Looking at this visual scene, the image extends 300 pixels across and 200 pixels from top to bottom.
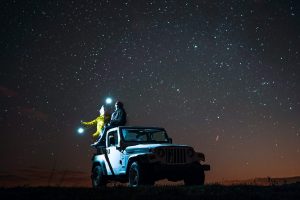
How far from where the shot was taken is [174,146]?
14055 mm

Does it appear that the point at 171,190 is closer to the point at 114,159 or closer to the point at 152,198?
the point at 152,198

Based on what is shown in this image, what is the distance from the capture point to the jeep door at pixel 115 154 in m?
14.9

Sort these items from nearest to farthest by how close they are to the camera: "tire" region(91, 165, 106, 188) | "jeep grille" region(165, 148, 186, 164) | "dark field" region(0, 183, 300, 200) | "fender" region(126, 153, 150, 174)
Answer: "dark field" region(0, 183, 300, 200) → "fender" region(126, 153, 150, 174) → "jeep grille" region(165, 148, 186, 164) → "tire" region(91, 165, 106, 188)

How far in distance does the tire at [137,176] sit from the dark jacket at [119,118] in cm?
265

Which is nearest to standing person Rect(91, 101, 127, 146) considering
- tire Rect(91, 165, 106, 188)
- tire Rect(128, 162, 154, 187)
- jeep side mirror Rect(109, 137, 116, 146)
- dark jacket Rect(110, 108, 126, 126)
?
dark jacket Rect(110, 108, 126, 126)

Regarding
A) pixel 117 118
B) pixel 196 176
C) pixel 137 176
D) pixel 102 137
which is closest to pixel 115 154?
pixel 102 137

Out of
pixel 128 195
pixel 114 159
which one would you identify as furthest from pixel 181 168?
pixel 128 195

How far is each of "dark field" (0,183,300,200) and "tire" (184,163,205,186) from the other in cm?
251

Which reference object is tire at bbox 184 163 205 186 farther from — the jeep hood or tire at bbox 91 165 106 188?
tire at bbox 91 165 106 188

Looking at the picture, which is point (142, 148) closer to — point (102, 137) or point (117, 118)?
point (117, 118)

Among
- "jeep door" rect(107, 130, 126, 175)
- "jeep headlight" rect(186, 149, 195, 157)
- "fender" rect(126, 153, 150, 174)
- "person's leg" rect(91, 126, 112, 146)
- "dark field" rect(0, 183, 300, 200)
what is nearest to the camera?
"dark field" rect(0, 183, 300, 200)

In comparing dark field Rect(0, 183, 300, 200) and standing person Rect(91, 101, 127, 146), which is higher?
standing person Rect(91, 101, 127, 146)

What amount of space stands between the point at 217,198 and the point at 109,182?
6922 millimetres

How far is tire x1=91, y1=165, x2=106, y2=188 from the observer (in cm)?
1622
